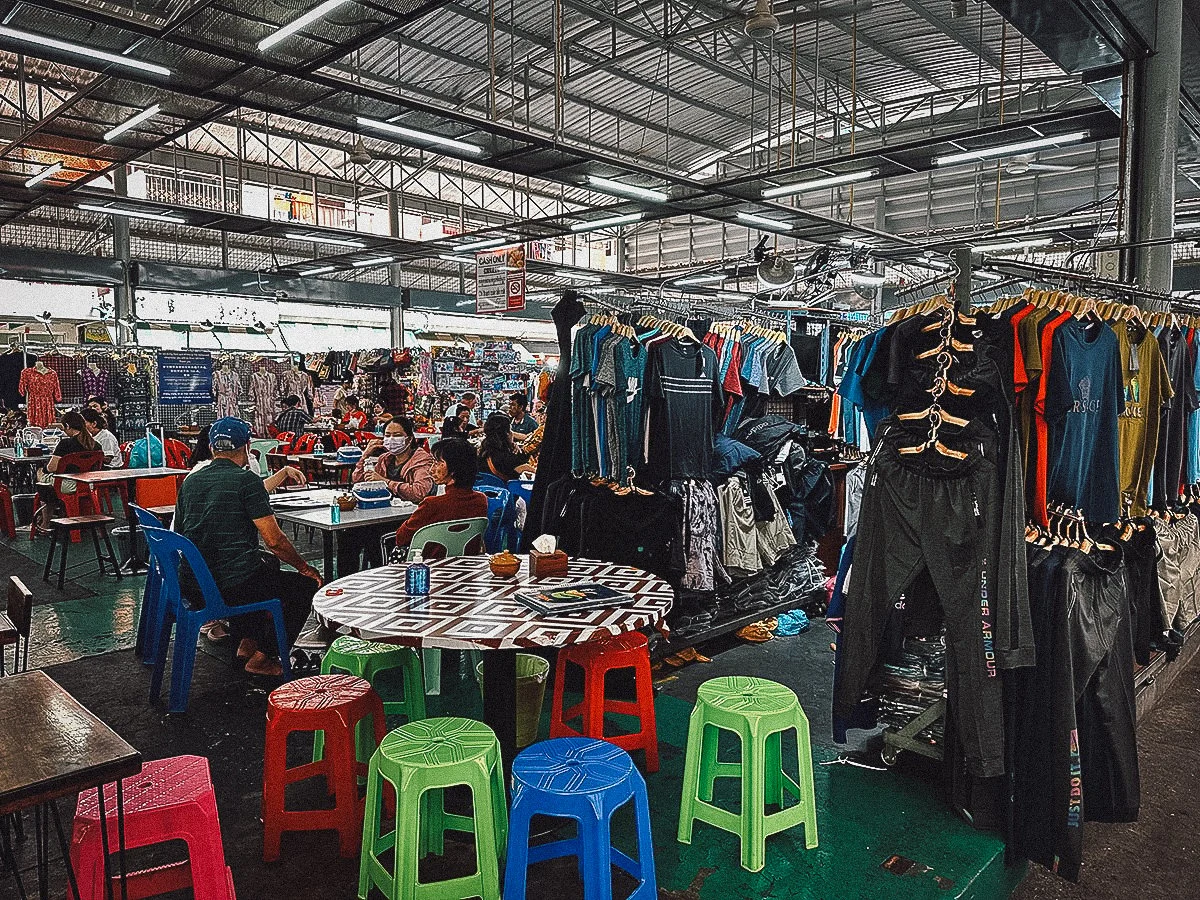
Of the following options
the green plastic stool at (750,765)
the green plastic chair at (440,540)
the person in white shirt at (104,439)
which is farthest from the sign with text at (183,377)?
the green plastic stool at (750,765)

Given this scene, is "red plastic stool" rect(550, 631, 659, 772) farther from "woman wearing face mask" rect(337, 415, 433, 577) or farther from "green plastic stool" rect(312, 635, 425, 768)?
"woman wearing face mask" rect(337, 415, 433, 577)

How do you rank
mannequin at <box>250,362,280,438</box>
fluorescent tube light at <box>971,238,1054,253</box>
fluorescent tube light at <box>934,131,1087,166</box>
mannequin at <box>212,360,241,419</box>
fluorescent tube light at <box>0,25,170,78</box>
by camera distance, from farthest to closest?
mannequin at <box>250,362,280,438</box> < mannequin at <box>212,360,241,419</box> < fluorescent tube light at <box>971,238,1054,253</box> < fluorescent tube light at <box>934,131,1087,166</box> < fluorescent tube light at <box>0,25,170,78</box>

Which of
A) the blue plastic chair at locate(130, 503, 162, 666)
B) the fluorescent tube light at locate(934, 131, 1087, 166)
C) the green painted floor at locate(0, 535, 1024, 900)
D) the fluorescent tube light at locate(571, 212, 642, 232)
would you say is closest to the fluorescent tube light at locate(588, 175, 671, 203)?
the fluorescent tube light at locate(571, 212, 642, 232)

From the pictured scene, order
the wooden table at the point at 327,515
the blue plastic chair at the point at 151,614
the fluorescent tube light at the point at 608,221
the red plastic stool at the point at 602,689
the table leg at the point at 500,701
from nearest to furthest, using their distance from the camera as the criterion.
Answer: the table leg at the point at 500,701
the red plastic stool at the point at 602,689
the blue plastic chair at the point at 151,614
the wooden table at the point at 327,515
the fluorescent tube light at the point at 608,221

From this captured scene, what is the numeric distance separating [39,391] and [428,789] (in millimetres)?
12239

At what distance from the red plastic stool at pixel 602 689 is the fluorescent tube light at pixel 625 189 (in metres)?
7.64

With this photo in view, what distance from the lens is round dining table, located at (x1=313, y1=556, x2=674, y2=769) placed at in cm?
259

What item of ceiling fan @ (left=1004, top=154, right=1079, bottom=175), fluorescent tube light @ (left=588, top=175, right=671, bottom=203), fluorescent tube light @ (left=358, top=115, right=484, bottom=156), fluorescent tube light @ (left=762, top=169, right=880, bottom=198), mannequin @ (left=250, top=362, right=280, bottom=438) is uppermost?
ceiling fan @ (left=1004, top=154, right=1079, bottom=175)

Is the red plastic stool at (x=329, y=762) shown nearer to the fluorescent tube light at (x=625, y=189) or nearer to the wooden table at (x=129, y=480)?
the wooden table at (x=129, y=480)

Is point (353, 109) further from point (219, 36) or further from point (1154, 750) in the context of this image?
point (1154, 750)

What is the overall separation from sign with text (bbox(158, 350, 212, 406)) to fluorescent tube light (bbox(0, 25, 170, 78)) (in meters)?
6.06

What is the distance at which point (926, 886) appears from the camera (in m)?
2.69

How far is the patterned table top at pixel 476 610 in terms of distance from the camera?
2.58 meters

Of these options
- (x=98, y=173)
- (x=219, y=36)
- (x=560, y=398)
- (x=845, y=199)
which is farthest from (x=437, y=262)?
(x=560, y=398)
